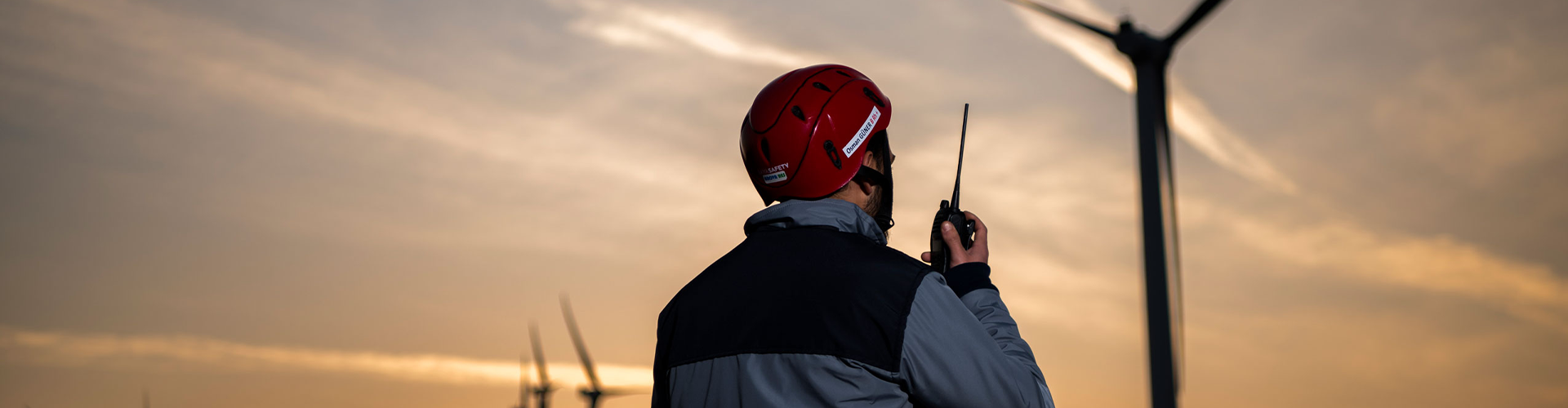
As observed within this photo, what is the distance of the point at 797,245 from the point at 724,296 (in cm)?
40

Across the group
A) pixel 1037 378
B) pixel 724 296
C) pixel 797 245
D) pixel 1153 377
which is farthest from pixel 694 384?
pixel 1153 377

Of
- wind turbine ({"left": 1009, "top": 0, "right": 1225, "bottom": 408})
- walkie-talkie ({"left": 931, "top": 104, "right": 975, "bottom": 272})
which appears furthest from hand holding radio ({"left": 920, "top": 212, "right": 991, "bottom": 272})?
wind turbine ({"left": 1009, "top": 0, "right": 1225, "bottom": 408})

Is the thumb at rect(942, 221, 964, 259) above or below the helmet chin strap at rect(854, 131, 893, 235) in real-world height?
below

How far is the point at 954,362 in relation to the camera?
5031 millimetres

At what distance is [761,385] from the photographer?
5051mm

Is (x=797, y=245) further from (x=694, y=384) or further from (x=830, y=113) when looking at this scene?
(x=830, y=113)

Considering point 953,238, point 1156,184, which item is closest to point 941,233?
point 953,238

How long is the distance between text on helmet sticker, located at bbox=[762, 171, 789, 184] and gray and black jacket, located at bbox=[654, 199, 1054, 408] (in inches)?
Result: 27.8

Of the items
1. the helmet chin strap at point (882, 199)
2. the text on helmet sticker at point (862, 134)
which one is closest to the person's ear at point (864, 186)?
the helmet chin strap at point (882, 199)

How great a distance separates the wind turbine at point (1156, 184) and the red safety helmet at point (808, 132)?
6.25 meters

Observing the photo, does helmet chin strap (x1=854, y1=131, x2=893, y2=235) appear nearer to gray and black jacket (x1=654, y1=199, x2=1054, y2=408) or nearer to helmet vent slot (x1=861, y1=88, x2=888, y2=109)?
helmet vent slot (x1=861, y1=88, x2=888, y2=109)

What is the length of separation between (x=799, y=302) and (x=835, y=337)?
0.80 ft

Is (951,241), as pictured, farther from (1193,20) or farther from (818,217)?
(1193,20)

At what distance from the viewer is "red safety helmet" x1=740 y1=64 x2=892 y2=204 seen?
6.26m
